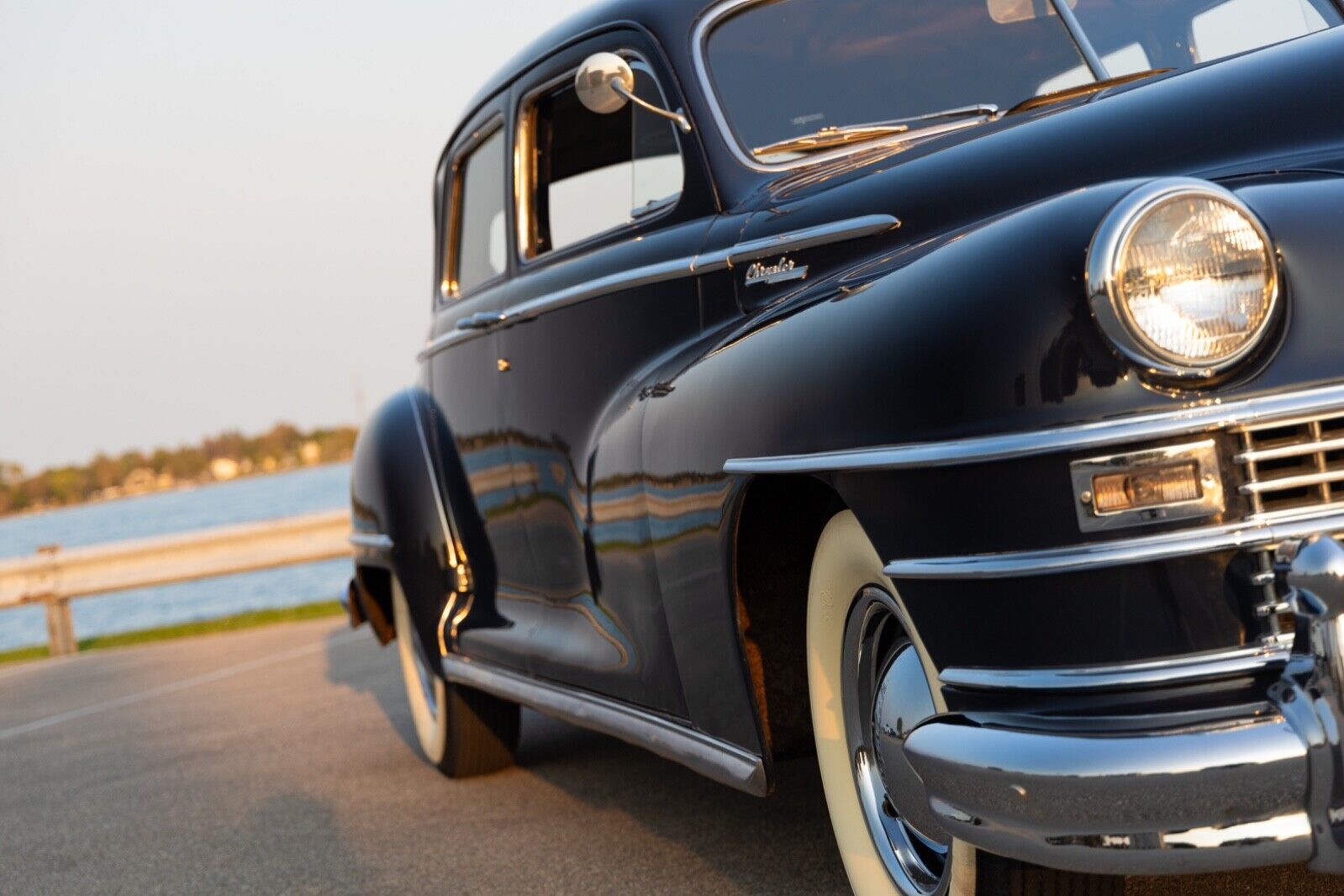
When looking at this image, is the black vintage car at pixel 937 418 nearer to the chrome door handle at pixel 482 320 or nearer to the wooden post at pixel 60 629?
the chrome door handle at pixel 482 320

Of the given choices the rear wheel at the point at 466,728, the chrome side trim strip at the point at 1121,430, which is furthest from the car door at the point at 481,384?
the chrome side trim strip at the point at 1121,430

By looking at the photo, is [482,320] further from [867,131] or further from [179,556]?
[179,556]

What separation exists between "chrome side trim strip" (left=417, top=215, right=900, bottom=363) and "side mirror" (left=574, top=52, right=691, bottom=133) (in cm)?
35

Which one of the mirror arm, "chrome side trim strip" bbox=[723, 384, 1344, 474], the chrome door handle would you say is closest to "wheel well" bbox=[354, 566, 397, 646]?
the chrome door handle

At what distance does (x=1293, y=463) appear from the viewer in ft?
6.79

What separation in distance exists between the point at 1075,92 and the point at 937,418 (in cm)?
132

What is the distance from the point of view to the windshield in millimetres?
3494

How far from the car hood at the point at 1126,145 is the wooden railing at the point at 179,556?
29.9ft

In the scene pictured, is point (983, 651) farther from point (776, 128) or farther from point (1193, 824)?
point (776, 128)

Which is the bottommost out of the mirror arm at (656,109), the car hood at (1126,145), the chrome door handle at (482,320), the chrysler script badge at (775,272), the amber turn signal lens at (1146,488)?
the amber turn signal lens at (1146,488)

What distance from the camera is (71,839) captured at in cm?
496

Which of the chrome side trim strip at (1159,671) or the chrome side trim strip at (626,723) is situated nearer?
the chrome side trim strip at (1159,671)

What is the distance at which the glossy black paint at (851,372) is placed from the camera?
2.14 m

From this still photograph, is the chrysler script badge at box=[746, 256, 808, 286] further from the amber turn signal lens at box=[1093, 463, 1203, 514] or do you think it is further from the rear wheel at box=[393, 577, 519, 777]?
the rear wheel at box=[393, 577, 519, 777]
